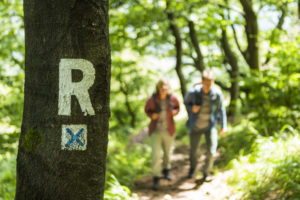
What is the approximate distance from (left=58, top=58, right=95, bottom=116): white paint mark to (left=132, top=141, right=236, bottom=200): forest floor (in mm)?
2970

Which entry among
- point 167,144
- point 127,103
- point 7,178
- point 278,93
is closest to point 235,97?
point 278,93

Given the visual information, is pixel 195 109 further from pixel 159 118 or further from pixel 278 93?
pixel 278 93

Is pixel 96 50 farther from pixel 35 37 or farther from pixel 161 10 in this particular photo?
pixel 161 10

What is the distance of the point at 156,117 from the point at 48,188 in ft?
12.4

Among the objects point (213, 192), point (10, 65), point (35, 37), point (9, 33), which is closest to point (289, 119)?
point (213, 192)

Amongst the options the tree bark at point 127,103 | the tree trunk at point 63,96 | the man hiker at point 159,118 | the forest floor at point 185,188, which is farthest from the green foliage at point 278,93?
the tree bark at point 127,103

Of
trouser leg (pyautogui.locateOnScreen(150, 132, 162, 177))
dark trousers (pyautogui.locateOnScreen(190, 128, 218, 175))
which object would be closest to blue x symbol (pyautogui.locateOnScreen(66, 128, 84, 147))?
trouser leg (pyautogui.locateOnScreen(150, 132, 162, 177))

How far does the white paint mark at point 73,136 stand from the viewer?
2053 millimetres

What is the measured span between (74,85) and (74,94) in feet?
0.22

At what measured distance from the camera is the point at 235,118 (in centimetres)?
1114

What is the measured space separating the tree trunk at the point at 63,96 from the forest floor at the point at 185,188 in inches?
112

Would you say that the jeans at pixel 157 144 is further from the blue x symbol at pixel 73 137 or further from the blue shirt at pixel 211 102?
the blue x symbol at pixel 73 137

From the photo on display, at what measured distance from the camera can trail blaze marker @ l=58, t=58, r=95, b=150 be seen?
6.65ft

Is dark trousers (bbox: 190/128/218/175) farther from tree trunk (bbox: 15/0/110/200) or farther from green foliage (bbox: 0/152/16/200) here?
tree trunk (bbox: 15/0/110/200)
